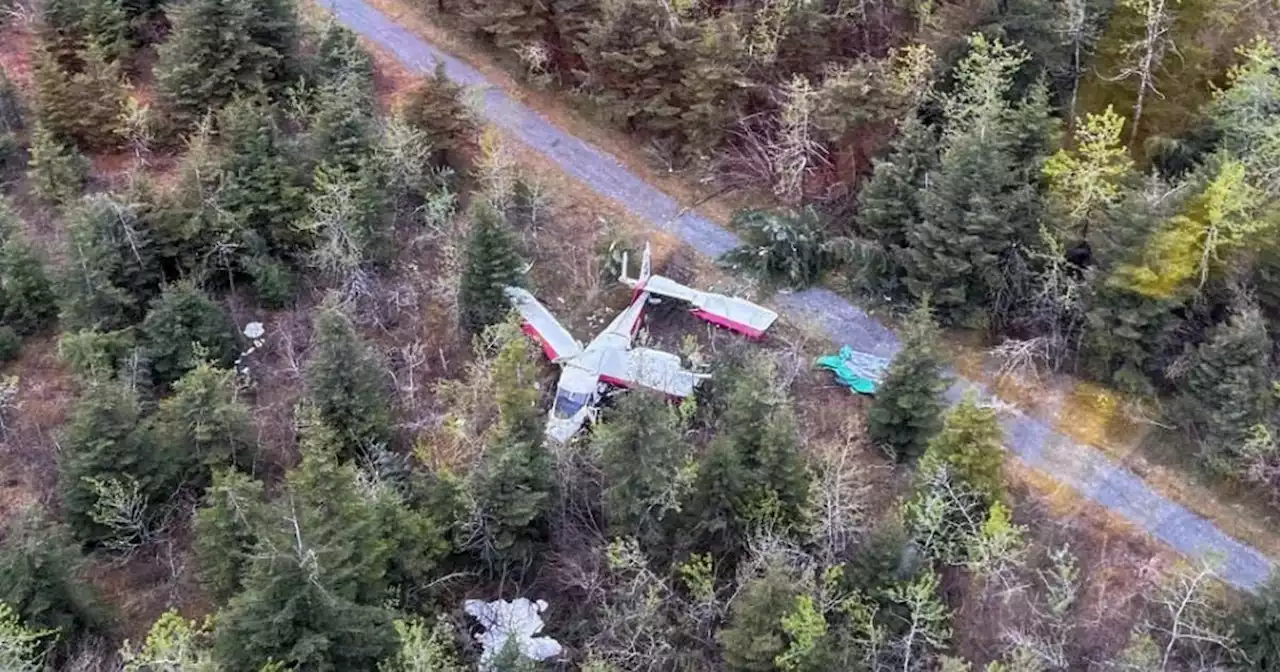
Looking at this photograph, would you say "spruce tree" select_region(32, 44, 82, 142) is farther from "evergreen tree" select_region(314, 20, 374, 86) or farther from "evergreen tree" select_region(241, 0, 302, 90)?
"evergreen tree" select_region(314, 20, 374, 86)

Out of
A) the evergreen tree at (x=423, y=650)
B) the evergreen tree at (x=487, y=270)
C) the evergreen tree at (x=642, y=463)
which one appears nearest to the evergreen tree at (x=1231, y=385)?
the evergreen tree at (x=642, y=463)

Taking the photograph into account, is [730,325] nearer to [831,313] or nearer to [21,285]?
[831,313]

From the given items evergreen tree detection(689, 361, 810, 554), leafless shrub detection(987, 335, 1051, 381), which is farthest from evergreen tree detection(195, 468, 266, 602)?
leafless shrub detection(987, 335, 1051, 381)

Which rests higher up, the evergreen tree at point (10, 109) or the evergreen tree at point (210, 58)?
the evergreen tree at point (210, 58)

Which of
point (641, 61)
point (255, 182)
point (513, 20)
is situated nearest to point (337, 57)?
point (513, 20)

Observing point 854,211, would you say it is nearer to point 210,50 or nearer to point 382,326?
point 382,326

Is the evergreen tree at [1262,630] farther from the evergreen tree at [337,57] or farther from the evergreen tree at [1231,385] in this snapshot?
the evergreen tree at [337,57]
